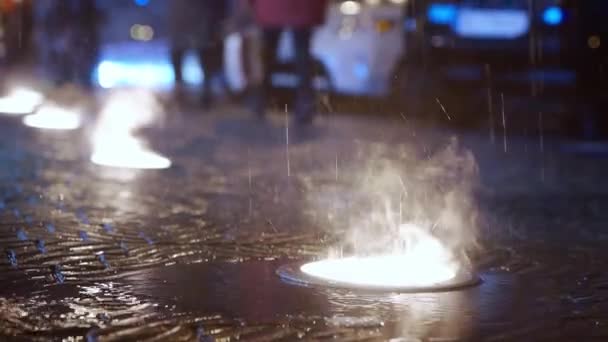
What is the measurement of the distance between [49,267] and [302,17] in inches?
346

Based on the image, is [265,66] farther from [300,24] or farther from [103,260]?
[103,260]

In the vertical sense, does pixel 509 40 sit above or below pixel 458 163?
above

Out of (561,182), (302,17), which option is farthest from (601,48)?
(561,182)

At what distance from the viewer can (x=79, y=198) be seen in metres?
7.23

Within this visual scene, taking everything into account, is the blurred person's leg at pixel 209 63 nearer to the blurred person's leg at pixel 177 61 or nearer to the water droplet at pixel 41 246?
the blurred person's leg at pixel 177 61

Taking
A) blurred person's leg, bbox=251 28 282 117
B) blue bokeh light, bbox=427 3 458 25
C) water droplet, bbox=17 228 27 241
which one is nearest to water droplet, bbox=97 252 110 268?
water droplet, bbox=17 228 27 241

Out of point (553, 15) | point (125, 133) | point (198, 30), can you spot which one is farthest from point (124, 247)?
point (198, 30)

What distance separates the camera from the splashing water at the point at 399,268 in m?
4.74

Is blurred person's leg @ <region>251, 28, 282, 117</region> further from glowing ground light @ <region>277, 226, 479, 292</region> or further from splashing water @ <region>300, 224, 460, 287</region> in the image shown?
glowing ground light @ <region>277, 226, 479, 292</region>

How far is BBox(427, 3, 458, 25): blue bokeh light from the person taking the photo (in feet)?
45.8

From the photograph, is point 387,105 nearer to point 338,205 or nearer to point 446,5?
point 446,5

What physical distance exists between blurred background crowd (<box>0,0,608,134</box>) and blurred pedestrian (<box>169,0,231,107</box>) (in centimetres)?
2

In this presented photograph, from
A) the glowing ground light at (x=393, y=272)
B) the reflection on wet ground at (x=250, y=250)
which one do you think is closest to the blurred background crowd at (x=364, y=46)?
the reflection on wet ground at (x=250, y=250)

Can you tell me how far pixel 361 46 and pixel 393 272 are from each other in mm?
11454
